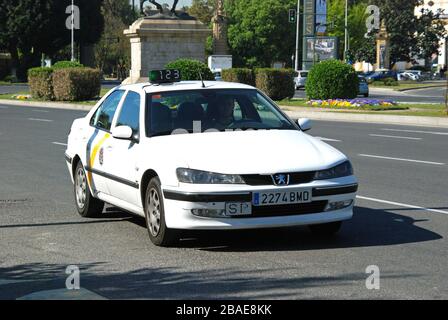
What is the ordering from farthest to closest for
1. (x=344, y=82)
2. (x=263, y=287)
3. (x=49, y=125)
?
(x=344, y=82) < (x=49, y=125) < (x=263, y=287)

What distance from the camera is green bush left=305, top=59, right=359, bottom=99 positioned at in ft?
125

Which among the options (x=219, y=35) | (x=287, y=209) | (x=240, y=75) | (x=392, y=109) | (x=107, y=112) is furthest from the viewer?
(x=219, y=35)

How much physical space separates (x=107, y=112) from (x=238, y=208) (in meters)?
2.91

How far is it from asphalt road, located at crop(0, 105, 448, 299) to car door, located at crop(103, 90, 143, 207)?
17.5 inches

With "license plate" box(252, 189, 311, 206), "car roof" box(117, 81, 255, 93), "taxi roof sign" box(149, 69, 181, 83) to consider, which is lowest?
"license plate" box(252, 189, 311, 206)

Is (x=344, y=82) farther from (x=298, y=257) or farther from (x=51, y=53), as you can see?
(x=51, y=53)

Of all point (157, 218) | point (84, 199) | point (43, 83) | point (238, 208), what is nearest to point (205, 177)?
point (238, 208)

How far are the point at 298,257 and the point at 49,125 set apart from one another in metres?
20.6

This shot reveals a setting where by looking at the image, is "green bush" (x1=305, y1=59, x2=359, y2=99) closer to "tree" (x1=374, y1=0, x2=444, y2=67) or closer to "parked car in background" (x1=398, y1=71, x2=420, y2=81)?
"parked car in background" (x1=398, y1=71, x2=420, y2=81)

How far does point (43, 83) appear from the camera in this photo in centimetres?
4697

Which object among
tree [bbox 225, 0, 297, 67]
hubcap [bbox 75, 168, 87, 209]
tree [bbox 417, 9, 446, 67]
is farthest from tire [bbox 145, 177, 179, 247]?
tree [bbox 417, 9, 446, 67]

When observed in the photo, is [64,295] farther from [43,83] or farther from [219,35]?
[219,35]

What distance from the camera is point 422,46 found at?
111 metres
